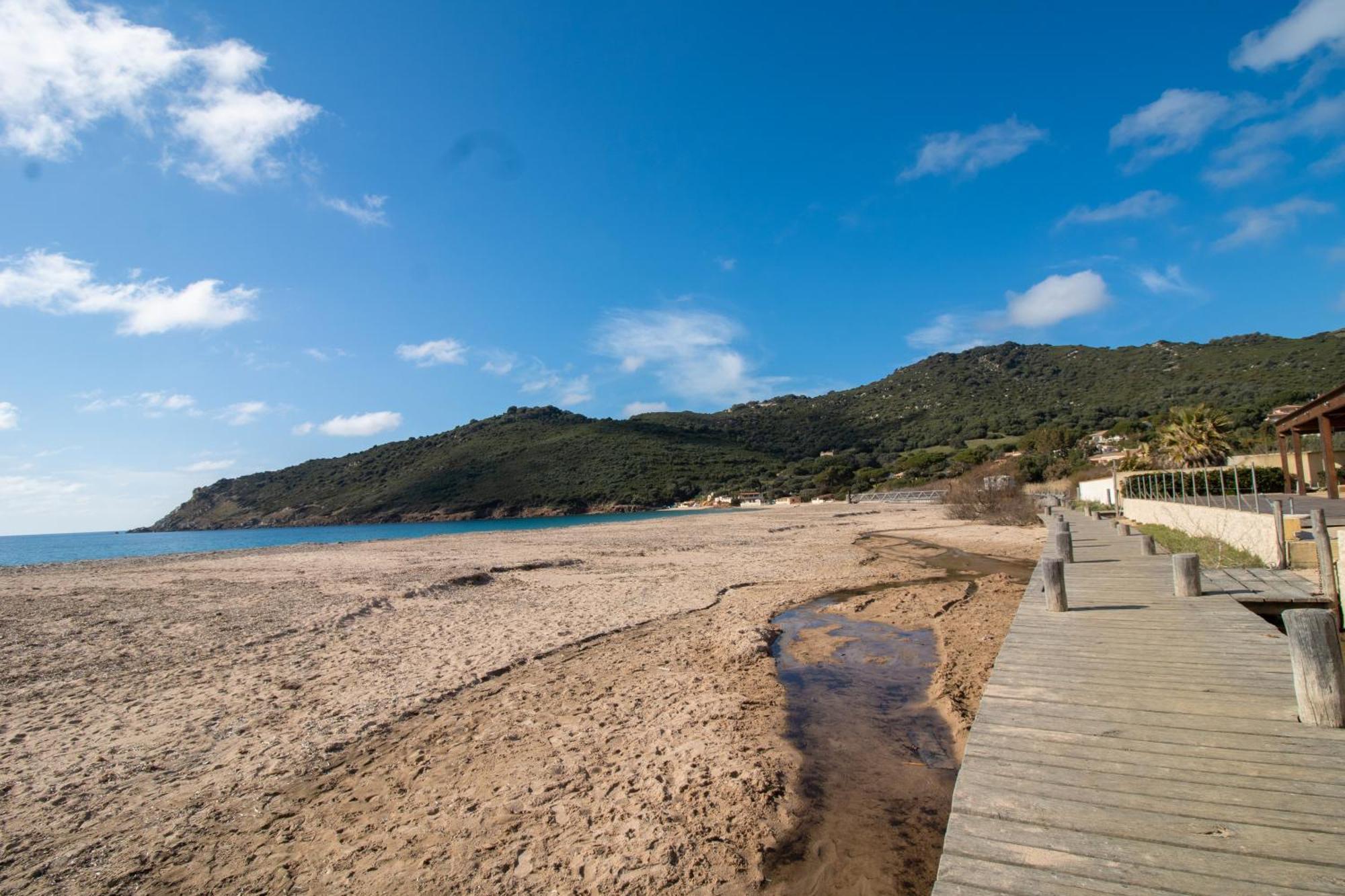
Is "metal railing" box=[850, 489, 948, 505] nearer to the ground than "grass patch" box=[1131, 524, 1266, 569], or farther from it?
farther from it

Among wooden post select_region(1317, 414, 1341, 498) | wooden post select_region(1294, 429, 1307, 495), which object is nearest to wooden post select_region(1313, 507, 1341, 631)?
wooden post select_region(1317, 414, 1341, 498)

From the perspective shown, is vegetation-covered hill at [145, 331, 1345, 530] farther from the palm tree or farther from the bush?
the bush

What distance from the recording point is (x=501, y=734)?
6.46 m

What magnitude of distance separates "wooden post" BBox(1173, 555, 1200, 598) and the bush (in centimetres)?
2277

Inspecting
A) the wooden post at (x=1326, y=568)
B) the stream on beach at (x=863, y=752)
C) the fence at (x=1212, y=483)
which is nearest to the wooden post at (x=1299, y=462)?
the fence at (x=1212, y=483)

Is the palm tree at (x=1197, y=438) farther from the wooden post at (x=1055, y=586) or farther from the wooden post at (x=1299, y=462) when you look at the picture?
the wooden post at (x=1055, y=586)

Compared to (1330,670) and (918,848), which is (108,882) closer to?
(918,848)

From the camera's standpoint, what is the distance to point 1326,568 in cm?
925

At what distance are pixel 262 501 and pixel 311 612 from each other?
11435 centimetres

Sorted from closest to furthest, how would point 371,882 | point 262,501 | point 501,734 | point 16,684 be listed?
point 371,882 < point 501,734 < point 16,684 < point 262,501

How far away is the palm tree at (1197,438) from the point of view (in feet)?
117

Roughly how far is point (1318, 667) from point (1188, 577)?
233 inches

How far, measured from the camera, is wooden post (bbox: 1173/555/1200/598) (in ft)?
30.1

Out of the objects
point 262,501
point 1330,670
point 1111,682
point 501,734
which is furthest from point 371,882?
point 262,501
